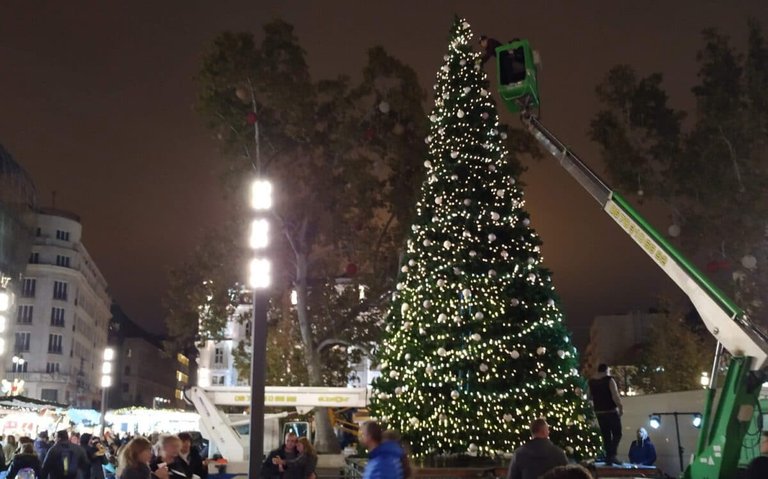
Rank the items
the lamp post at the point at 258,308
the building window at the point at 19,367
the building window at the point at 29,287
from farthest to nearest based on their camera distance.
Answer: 1. the building window at the point at 29,287
2. the building window at the point at 19,367
3. the lamp post at the point at 258,308

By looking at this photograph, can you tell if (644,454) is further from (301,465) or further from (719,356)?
(301,465)

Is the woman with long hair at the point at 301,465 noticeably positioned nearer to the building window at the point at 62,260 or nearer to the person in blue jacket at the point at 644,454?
the person in blue jacket at the point at 644,454

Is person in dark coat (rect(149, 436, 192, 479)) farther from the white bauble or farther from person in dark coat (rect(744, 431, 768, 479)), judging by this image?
the white bauble

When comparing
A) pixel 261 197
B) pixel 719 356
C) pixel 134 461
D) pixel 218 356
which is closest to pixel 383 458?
pixel 134 461

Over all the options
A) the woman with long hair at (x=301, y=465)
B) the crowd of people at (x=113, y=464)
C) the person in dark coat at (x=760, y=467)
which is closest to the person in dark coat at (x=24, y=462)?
the crowd of people at (x=113, y=464)

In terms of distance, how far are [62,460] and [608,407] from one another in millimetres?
9856

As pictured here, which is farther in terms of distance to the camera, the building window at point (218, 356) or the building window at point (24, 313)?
the building window at point (218, 356)

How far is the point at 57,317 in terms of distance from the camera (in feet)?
246

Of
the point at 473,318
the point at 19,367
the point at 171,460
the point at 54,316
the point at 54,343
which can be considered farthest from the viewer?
the point at 54,316

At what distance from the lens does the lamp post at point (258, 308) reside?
897 cm

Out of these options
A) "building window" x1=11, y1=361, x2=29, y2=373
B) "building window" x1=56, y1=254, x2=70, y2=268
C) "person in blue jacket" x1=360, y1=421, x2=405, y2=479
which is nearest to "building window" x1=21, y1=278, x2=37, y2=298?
"building window" x1=56, y1=254, x2=70, y2=268

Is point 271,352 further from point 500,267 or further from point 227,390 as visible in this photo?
point 500,267

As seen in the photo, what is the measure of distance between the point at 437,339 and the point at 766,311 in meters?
14.2

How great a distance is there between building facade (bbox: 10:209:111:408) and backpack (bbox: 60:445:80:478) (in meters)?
59.6
